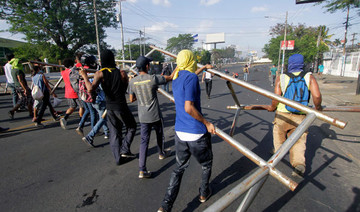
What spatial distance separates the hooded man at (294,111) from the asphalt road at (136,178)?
1.06 feet

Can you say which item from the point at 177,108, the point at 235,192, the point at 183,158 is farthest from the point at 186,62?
the point at 235,192

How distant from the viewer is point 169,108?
7.71 meters

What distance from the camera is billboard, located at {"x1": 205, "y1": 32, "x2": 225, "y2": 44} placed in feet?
320

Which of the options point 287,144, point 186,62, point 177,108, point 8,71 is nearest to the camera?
point 287,144

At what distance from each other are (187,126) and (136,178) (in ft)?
4.69

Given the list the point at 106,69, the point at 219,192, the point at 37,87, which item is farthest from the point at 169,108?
the point at 219,192

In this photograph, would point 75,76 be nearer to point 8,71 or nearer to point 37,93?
point 37,93

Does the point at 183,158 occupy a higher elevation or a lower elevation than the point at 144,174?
higher

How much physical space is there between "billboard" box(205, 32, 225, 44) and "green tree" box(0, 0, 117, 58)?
7741 cm

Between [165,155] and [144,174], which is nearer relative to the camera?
[144,174]

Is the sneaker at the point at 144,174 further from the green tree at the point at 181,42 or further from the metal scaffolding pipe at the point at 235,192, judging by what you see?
the green tree at the point at 181,42

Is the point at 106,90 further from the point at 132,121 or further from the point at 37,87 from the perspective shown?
the point at 37,87

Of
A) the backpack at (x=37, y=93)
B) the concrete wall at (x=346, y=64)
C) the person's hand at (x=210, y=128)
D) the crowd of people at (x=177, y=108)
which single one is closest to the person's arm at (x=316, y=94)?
the crowd of people at (x=177, y=108)

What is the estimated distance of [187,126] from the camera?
213 centimetres
